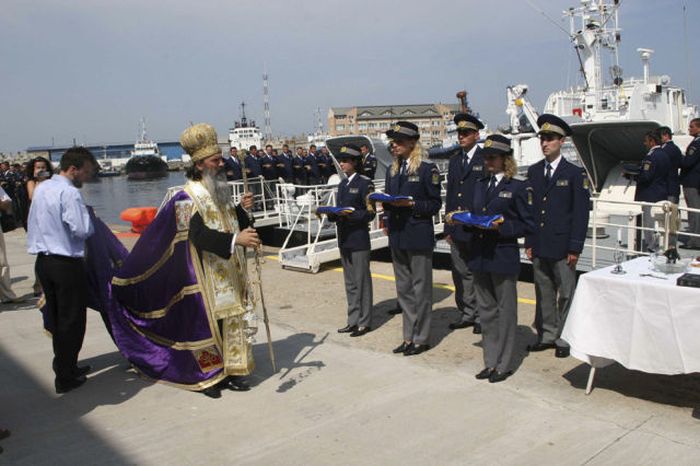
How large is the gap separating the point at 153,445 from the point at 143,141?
389 ft

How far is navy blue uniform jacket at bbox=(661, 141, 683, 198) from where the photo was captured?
7660 millimetres

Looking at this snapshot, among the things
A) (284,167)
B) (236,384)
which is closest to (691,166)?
(236,384)

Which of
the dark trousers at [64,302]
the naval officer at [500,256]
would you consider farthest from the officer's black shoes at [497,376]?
the dark trousers at [64,302]

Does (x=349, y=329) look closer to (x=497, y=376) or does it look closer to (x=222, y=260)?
(x=497, y=376)

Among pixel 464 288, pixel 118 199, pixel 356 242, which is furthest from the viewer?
pixel 118 199

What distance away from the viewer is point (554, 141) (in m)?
4.89

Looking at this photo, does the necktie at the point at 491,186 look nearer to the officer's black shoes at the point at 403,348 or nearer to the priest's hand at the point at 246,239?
the officer's black shoes at the point at 403,348

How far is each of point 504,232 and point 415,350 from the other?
1448 mm

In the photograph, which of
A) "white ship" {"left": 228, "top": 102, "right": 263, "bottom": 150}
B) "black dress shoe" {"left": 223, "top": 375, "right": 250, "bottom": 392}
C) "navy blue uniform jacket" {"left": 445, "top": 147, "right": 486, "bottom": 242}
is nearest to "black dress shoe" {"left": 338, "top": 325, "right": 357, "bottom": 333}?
"navy blue uniform jacket" {"left": 445, "top": 147, "right": 486, "bottom": 242}

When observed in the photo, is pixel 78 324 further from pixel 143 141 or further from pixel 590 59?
pixel 143 141

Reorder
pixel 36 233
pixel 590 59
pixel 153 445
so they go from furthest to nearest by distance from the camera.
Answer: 1. pixel 590 59
2. pixel 36 233
3. pixel 153 445

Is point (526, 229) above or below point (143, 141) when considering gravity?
below

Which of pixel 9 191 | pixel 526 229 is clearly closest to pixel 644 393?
pixel 526 229

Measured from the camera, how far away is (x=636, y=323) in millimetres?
3834
